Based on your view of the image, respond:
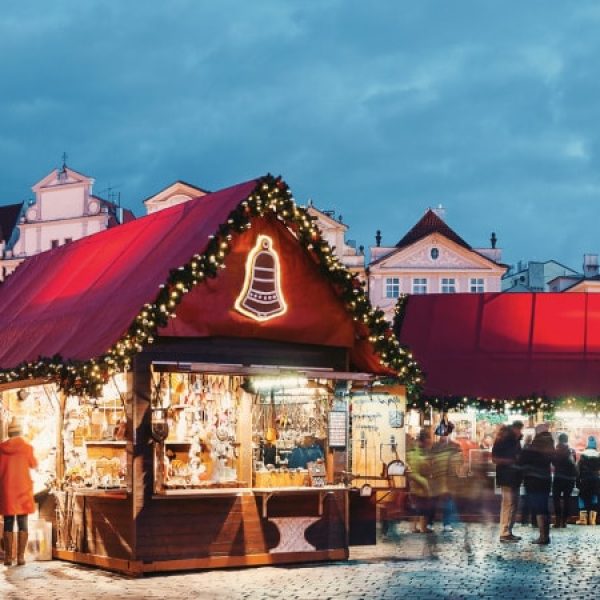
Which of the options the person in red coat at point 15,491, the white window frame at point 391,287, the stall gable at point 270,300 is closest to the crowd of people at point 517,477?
the stall gable at point 270,300

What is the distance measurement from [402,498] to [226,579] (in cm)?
794

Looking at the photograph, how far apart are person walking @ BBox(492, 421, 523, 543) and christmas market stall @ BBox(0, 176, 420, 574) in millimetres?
2384

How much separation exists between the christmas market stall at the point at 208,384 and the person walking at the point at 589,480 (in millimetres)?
5676

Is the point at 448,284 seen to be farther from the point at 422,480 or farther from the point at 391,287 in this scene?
the point at 422,480

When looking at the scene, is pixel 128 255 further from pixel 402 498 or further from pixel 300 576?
pixel 402 498

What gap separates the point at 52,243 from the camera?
153 ft

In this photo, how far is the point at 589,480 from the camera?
62.8ft

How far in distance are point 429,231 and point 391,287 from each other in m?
2.71

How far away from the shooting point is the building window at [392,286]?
50.3 m

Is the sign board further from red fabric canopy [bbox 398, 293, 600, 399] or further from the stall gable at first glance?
red fabric canopy [bbox 398, 293, 600, 399]

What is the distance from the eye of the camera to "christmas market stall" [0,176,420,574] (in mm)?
12492

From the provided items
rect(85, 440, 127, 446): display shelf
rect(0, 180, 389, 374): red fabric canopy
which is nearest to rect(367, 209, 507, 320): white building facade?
rect(0, 180, 389, 374): red fabric canopy

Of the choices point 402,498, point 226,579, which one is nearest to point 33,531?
point 226,579

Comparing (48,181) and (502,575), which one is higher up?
(48,181)
